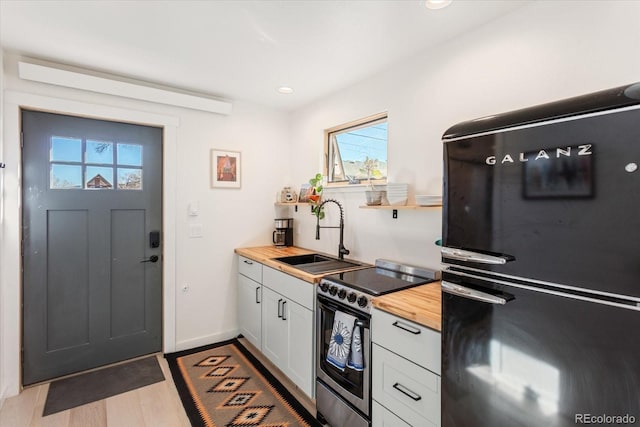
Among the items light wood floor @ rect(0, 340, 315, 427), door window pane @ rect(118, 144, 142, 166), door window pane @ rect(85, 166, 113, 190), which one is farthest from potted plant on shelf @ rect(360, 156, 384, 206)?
door window pane @ rect(85, 166, 113, 190)

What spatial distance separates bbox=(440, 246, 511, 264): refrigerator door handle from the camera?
1080 mm

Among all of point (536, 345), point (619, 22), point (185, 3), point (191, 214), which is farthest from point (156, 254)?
point (619, 22)

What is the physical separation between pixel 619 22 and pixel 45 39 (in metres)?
3.27

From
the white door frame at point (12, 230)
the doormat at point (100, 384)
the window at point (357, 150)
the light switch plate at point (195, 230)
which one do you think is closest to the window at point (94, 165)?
the white door frame at point (12, 230)

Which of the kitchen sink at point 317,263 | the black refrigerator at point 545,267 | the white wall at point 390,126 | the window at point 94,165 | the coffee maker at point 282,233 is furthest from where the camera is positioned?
the coffee maker at point 282,233

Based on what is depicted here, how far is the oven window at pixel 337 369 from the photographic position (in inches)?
68.2

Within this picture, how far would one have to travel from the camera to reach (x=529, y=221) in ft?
3.32

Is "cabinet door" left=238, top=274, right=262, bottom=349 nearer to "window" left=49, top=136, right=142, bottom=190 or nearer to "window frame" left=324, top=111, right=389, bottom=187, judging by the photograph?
"window frame" left=324, top=111, right=389, bottom=187

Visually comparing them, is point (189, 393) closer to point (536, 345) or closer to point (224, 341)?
point (224, 341)

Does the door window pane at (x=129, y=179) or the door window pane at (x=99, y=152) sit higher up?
the door window pane at (x=99, y=152)

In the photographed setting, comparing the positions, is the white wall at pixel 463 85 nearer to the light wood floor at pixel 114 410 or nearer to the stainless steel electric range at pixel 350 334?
the stainless steel electric range at pixel 350 334

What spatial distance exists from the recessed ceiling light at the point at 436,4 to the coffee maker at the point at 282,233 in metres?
2.39

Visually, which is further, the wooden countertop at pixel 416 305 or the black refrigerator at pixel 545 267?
the wooden countertop at pixel 416 305

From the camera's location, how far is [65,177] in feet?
8.19
